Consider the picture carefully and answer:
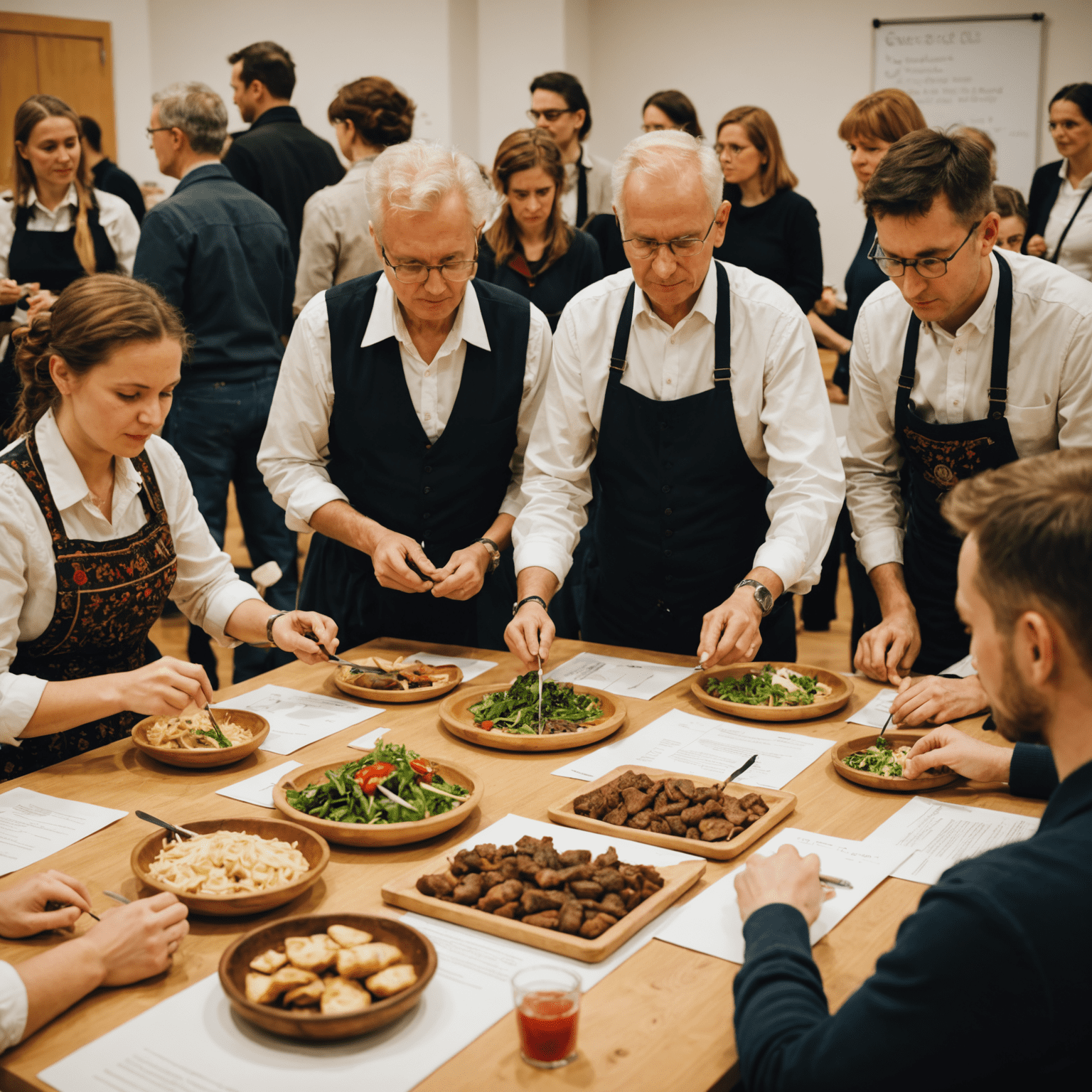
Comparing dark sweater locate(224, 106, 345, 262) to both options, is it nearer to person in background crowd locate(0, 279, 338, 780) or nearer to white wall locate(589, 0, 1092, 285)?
person in background crowd locate(0, 279, 338, 780)

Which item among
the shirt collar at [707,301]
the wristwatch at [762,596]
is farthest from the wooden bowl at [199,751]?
the shirt collar at [707,301]

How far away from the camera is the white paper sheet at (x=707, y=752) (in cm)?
205

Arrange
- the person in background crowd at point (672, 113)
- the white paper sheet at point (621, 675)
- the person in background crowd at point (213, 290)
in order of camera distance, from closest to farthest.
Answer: the white paper sheet at point (621, 675)
the person in background crowd at point (213, 290)
the person in background crowd at point (672, 113)

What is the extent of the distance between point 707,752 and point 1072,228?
3721 mm

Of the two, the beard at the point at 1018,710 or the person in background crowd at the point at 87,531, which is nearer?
the beard at the point at 1018,710

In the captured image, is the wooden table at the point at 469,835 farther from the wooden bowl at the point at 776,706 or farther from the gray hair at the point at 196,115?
the gray hair at the point at 196,115

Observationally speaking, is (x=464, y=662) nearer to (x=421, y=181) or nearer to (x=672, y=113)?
(x=421, y=181)

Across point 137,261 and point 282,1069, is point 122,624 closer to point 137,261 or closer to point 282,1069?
point 282,1069

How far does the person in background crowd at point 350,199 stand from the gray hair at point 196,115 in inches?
17.2

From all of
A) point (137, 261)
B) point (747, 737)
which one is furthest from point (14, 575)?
point (137, 261)

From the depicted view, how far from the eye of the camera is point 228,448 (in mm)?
4449

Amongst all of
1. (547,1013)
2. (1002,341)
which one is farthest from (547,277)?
(547,1013)

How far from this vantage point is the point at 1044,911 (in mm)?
1064

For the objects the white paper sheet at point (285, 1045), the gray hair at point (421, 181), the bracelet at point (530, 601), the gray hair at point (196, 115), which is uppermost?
the gray hair at point (196, 115)
